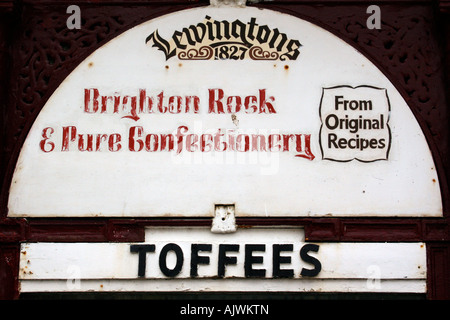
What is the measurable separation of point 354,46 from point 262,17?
80cm

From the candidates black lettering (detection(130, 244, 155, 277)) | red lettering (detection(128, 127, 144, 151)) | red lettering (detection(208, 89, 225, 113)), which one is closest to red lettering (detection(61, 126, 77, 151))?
red lettering (detection(128, 127, 144, 151))

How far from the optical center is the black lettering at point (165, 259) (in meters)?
4.73

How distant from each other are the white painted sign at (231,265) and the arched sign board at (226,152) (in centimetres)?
1

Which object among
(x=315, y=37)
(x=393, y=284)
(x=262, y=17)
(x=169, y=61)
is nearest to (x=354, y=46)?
(x=315, y=37)

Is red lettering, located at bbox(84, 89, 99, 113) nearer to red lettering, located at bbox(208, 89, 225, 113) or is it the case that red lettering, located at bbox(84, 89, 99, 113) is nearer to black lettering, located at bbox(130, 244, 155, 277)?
red lettering, located at bbox(208, 89, 225, 113)

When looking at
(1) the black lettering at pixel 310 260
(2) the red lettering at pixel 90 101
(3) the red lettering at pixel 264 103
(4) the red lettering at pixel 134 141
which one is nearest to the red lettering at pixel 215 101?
(3) the red lettering at pixel 264 103

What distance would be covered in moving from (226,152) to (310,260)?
1066 mm

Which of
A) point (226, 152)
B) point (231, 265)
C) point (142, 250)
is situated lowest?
point (231, 265)

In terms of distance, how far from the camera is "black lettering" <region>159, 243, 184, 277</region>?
4.73 meters

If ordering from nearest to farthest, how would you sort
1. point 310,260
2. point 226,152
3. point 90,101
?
point 310,260
point 226,152
point 90,101

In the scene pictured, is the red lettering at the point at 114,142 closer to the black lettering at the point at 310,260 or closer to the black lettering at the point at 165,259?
the black lettering at the point at 165,259

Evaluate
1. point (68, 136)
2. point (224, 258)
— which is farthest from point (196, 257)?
point (68, 136)

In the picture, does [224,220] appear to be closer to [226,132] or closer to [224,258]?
[224,258]

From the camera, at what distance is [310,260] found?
186 inches
